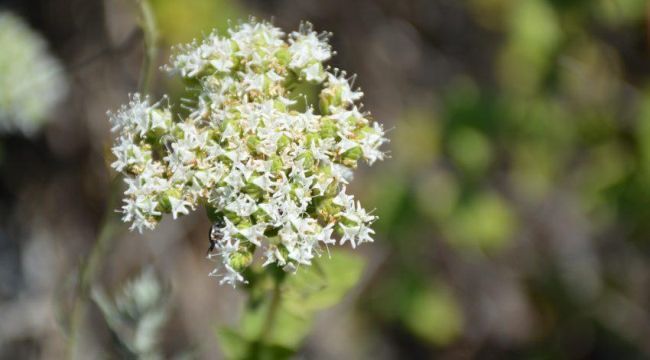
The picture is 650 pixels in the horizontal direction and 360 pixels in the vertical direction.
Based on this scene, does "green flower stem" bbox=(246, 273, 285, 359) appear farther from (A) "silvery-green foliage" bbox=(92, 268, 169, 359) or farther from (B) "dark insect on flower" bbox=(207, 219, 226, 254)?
(A) "silvery-green foliage" bbox=(92, 268, 169, 359)

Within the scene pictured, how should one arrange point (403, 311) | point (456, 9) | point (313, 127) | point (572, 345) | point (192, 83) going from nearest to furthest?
point (313, 127), point (192, 83), point (403, 311), point (572, 345), point (456, 9)

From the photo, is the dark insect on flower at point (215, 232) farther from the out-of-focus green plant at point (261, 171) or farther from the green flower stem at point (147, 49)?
the green flower stem at point (147, 49)

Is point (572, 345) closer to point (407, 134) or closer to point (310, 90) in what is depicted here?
point (407, 134)

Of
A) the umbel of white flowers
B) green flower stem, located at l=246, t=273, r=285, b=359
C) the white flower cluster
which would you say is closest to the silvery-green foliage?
green flower stem, located at l=246, t=273, r=285, b=359

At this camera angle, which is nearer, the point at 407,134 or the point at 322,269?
the point at 322,269

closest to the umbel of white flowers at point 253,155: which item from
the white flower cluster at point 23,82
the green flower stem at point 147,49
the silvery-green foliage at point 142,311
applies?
the green flower stem at point 147,49

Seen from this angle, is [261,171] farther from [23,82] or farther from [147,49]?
[23,82]

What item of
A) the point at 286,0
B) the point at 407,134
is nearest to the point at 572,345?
the point at 407,134
